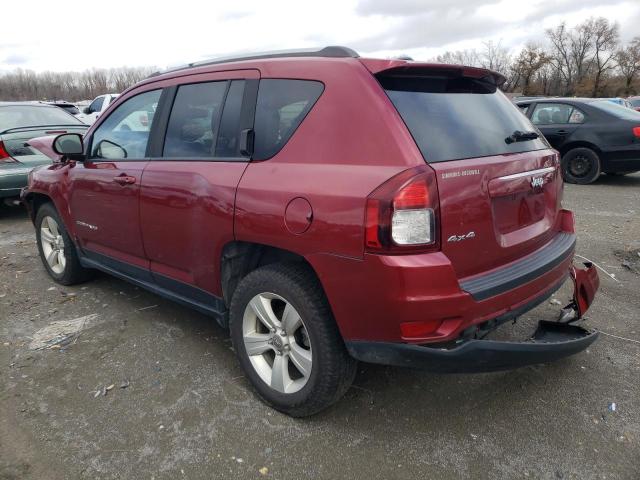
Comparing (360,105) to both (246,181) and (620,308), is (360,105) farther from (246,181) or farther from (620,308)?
(620,308)

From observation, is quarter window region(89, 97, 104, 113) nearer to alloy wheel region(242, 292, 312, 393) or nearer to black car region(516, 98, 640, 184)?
black car region(516, 98, 640, 184)

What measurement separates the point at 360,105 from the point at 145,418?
77.2 inches

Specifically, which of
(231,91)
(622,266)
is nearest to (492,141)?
(231,91)

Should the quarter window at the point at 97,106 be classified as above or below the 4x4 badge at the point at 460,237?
above

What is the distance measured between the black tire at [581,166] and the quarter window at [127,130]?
807 centimetres

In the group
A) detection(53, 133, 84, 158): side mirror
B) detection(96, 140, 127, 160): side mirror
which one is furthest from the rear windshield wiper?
detection(53, 133, 84, 158): side mirror

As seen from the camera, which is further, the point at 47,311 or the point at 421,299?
the point at 47,311

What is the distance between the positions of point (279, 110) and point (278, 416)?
63.5 inches

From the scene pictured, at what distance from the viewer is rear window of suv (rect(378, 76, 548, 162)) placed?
2.21 metres

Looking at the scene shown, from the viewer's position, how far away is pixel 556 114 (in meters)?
9.20

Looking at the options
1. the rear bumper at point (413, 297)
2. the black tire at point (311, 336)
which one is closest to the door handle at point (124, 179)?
the black tire at point (311, 336)

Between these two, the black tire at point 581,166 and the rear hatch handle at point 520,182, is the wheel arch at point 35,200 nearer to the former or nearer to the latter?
the rear hatch handle at point 520,182

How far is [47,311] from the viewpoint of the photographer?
13.2 ft

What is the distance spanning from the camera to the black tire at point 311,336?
7.55 feet
